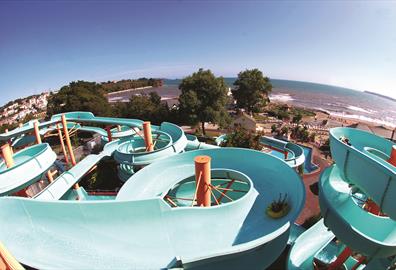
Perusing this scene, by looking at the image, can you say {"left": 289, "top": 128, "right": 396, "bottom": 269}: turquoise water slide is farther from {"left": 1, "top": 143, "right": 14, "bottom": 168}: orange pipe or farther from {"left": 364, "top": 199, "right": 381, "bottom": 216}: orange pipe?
{"left": 1, "top": 143, "right": 14, "bottom": 168}: orange pipe

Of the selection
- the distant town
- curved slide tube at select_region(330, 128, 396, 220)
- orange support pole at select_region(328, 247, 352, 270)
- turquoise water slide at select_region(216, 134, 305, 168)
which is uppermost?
curved slide tube at select_region(330, 128, 396, 220)

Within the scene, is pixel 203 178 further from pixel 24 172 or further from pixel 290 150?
pixel 290 150

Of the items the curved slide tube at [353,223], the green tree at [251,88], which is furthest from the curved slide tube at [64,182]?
the green tree at [251,88]

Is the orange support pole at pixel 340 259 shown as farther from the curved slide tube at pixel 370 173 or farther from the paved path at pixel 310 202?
the curved slide tube at pixel 370 173

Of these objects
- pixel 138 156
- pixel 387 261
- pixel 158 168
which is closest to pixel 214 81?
pixel 138 156

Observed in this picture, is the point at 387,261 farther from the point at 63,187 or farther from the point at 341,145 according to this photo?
the point at 63,187

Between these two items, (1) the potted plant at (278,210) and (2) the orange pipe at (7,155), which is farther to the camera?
(2) the orange pipe at (7,155)

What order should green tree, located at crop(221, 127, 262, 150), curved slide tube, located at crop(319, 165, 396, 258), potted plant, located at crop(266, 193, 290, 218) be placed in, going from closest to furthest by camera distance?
curved slide tube, located at crop(319, 165, 396, 258) < potted plant, located at crop(266, 193, 290, 218) < green tree, located at crop(221, 127, 262, 150)

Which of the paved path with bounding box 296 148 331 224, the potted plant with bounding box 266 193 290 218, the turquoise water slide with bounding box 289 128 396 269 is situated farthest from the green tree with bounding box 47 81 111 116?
the turquoise water slide with bounding box 289 128 396 269
